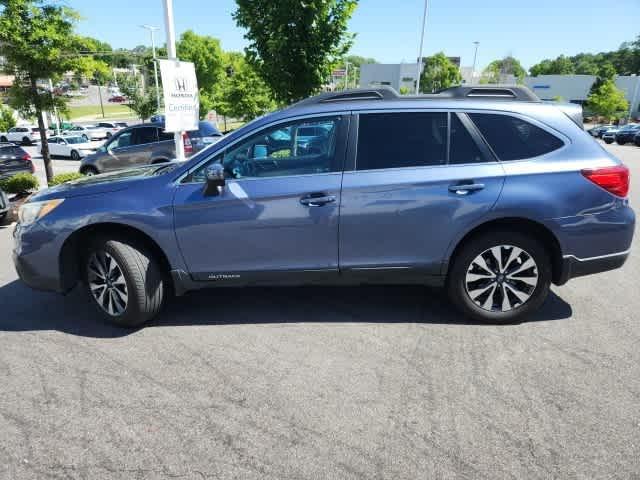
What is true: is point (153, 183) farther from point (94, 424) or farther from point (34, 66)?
point (34, 66)

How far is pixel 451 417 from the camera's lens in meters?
2.73

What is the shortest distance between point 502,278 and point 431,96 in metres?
1.64

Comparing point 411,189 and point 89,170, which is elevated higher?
point 411,189

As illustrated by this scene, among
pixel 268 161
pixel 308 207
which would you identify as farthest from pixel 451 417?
pixel 268 161

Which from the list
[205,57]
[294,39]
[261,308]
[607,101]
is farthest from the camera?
[607,101]

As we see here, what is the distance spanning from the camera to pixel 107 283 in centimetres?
385

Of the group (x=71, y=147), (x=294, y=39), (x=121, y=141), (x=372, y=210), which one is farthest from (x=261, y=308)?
(x=71, y=147)

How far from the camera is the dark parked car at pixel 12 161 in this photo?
12.8m

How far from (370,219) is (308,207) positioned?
0.49 m

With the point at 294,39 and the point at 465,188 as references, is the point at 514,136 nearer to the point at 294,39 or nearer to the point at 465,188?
the point at 465,188

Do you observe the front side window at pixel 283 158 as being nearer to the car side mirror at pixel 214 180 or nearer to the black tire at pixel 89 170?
the car side mirror at pixel 214 180

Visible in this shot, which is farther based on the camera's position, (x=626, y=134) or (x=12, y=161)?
(x=626, y=134)

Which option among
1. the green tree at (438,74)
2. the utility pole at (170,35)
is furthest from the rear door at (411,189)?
the green tree at (438,74)

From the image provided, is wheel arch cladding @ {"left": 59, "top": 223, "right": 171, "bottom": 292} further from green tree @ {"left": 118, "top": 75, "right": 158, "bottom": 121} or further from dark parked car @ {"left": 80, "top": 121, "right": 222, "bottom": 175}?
green tree @ {"left": 118, "top": 75, "right": 158, "bottom": 121}
